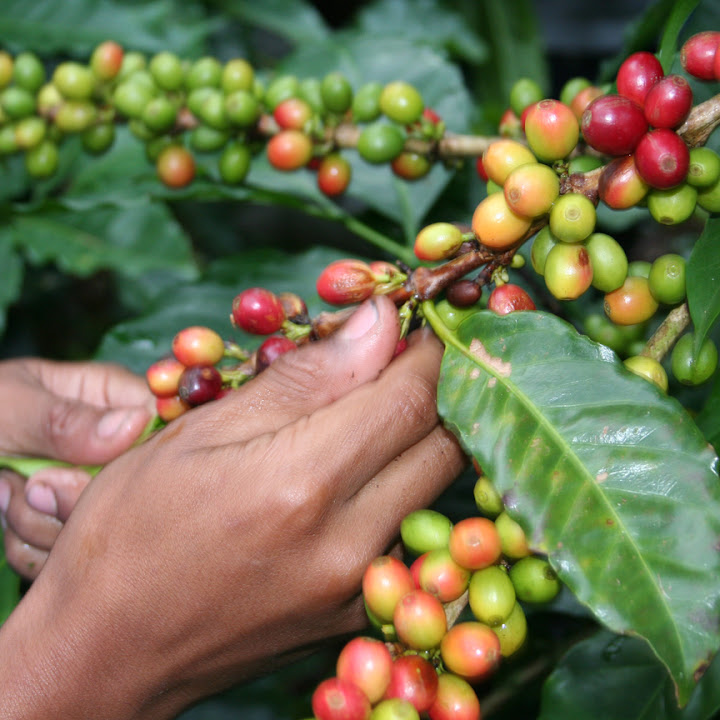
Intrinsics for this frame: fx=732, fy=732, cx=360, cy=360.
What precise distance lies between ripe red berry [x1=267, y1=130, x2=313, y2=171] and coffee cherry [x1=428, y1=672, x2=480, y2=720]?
1.03 meters

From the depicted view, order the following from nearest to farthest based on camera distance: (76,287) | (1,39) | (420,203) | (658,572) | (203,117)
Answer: (658,572)
(203,117)
(420,203)
(1,39)
(76,287)

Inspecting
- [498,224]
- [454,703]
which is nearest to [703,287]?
[498,224]

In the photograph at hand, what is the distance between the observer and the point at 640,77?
1025mm

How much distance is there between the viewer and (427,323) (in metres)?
1.20

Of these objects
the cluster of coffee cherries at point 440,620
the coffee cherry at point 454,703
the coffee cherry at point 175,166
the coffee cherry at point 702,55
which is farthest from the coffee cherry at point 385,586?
the coffee cherry at point 175,166

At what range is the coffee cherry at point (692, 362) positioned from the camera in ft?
3.35

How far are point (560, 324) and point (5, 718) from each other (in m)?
1.00

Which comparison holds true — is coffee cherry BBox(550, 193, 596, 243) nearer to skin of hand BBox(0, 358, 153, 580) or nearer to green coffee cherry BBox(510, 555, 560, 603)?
green coffee cherry BBox(510, 555, 560, 603)

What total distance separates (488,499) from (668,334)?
0.36m

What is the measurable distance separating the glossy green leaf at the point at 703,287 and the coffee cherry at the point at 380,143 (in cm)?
65

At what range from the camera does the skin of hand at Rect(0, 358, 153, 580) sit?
137cm

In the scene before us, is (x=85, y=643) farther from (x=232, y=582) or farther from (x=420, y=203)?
(x=420, y=203)

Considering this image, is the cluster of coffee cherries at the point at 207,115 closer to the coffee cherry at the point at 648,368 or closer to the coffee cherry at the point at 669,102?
the coffee cherry at the point at 669,102

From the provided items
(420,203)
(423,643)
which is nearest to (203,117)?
(420,203)
